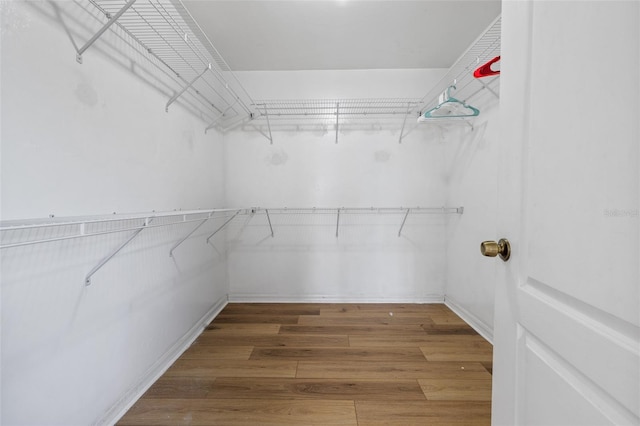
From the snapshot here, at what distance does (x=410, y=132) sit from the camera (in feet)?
8.30

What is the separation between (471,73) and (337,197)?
5.11ft

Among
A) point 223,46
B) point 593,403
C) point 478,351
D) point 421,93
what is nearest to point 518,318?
point 593,403

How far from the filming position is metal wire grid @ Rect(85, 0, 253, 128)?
4.11 ft

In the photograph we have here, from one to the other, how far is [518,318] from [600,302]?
25 cm

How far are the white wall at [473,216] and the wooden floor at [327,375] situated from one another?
0.71 feet

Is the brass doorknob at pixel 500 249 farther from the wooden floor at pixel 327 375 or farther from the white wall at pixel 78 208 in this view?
the white wall at pixel 78 208

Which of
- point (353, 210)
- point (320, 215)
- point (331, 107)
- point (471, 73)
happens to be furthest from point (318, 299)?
point (471, 73)

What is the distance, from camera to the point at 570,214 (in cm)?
50

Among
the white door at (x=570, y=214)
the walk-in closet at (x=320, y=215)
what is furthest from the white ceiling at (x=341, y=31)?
the white door at (x=570, y=214)

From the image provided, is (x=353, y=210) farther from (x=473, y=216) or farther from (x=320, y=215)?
(x=473, y=216)

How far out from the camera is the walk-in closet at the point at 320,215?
19.3 inches

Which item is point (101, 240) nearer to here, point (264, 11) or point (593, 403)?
point (593, 403)

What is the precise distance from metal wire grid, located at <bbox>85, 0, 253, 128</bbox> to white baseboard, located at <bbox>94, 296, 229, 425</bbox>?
1716 mm

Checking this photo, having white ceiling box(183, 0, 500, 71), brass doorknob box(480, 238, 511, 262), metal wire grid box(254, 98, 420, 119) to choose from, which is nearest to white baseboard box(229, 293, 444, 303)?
metal wire grid box(254, 98, 420, 119)
